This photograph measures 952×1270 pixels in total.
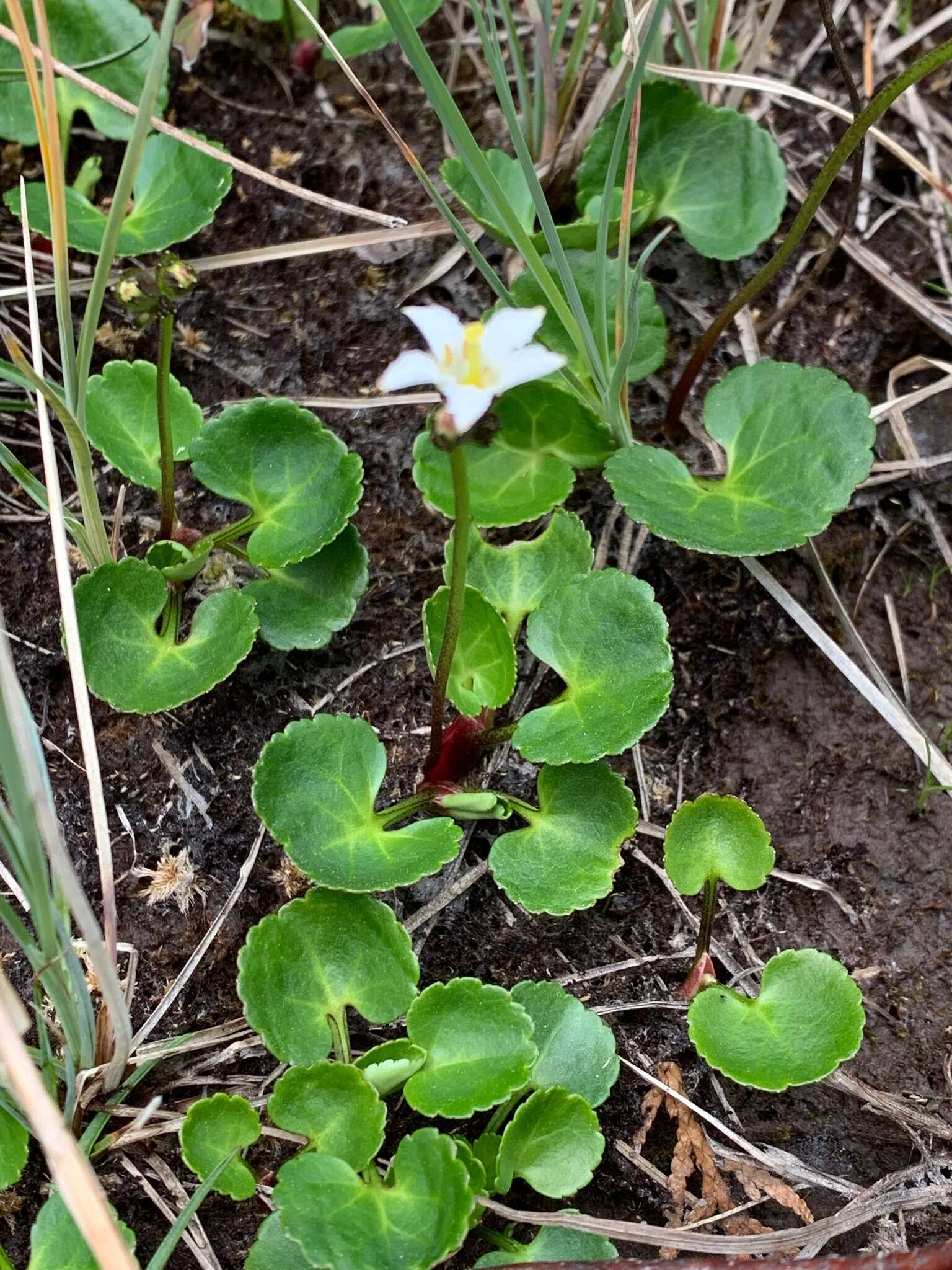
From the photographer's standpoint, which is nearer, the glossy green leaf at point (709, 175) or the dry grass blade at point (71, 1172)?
the dry grass blade at point (71, 1172)

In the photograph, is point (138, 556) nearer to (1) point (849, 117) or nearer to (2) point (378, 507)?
(2) point (378, 507)

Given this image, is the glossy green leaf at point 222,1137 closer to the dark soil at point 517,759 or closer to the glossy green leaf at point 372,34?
the dark soil at point 517,759

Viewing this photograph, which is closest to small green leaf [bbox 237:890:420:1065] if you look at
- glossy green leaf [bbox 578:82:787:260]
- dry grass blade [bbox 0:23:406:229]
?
dry grass blade [bbox 0:23:406:229]

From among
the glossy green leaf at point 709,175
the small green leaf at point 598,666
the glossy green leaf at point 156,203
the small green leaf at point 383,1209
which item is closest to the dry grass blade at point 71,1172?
the small green leaf at point 383,1209

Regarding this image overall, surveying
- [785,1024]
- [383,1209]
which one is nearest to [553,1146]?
[383,1209]

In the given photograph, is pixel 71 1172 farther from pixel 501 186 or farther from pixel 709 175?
pixel 709 175

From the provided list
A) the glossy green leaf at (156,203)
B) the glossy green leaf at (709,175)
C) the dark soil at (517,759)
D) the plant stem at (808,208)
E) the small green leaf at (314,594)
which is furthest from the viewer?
the glossy green leaf at (709,175)

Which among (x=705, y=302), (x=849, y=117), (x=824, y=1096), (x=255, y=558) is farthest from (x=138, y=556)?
(x=849, y=117)
